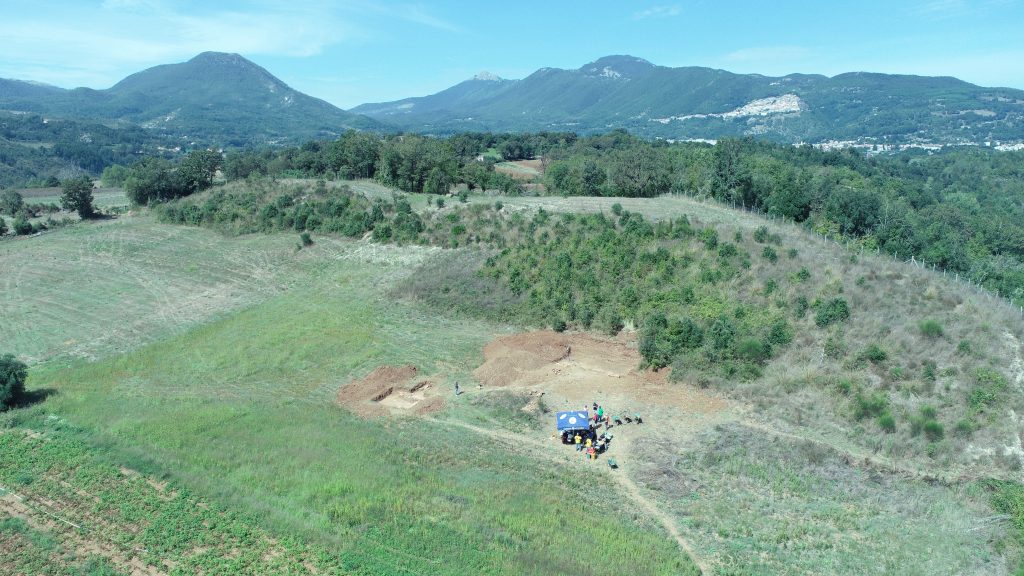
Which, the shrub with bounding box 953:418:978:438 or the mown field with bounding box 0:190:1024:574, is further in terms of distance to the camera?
the shrub with bounding box 953:418:978:438

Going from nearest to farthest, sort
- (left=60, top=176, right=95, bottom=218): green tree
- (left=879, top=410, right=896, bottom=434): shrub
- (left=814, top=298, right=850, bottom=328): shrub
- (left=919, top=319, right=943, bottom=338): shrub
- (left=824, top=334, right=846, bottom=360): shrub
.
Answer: (left=879, top=410, right=896, bottom=434): shrub → (left=919, top=319, right=943, bottom=338): shrub → (left=824, top=334, right=846, bottom=360): shrub → (left=814, top=298, right=850, bottom=328): shrub → (left=60, top=176, right=95, bottom=218): green tree

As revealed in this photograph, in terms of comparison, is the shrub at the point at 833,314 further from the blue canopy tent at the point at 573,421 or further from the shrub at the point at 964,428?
the blue canopy tent at the point at 573,421

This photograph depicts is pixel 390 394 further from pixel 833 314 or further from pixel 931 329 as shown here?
pixel 931 329

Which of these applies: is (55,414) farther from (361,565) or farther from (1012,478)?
(1012,478)

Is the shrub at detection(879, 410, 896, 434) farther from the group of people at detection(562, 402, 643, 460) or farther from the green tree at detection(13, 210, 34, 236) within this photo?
the green tree at detection(13, 210, 34, 236)

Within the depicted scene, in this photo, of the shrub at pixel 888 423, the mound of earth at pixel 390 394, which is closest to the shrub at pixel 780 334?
the shrub at pixel 888 423

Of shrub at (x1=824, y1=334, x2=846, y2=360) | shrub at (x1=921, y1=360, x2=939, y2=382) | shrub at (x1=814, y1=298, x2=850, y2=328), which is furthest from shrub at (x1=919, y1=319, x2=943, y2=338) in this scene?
shrub at (x1=824, y1=334, x2=846, y2=360)
